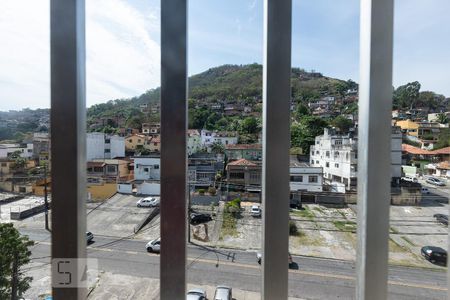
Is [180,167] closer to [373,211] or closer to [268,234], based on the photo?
[268,234]

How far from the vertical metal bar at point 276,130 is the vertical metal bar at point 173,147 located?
0.80 ft

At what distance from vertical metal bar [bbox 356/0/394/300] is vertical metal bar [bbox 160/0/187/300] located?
1.76 feet

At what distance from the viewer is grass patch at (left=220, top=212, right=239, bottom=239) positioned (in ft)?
26.5

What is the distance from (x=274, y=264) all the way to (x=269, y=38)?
68 centimetres

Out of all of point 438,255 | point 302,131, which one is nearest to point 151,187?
point 302,131

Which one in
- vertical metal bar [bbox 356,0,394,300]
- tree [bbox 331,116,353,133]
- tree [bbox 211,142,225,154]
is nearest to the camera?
vertical metal bar [bbox 356,0,394,300]

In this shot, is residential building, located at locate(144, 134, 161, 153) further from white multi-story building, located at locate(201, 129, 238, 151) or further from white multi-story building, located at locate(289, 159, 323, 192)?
white multi-story building, located at locate(201, 129, 238, 151)

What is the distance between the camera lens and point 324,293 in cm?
568

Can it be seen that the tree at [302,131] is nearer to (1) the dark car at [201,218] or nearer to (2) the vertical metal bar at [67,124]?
(2) the vertical metal bar at [67,124]

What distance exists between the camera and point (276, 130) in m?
0.68

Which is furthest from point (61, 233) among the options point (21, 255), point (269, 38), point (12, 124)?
point (21, 255)

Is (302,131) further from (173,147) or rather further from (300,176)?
(173,147)

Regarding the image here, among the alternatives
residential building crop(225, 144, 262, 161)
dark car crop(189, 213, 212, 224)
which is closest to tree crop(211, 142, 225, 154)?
residential building crop(225, 144, 262, 161)

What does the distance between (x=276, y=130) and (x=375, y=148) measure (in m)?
0.29
